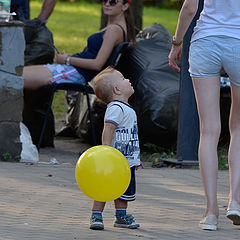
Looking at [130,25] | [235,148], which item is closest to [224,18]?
[235,148]

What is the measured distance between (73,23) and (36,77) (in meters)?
19.7

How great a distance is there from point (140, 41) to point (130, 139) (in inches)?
164

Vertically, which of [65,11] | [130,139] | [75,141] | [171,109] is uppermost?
[130,139]

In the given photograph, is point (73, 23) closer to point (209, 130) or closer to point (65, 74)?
point (65, 74)

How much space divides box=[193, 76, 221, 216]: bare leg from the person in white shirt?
41 centimetres

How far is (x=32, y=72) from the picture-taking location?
797 centimetres

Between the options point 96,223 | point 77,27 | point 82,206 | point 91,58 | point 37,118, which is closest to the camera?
point 96,223

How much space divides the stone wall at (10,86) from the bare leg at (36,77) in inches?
34.9

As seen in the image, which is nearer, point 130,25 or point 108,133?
point 108,133

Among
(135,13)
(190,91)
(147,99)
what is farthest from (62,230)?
(135,13)

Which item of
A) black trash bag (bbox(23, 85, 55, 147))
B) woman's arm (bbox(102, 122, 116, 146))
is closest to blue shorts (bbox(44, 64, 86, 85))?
black trash bag (bbox(23, 85, 55, 147))

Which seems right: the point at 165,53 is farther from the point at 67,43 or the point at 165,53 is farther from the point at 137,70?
the point at 67,43

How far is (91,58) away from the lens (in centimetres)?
820

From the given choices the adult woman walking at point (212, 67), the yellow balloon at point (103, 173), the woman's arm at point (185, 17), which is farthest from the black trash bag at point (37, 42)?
the yellow balloon at point (103, 173)
